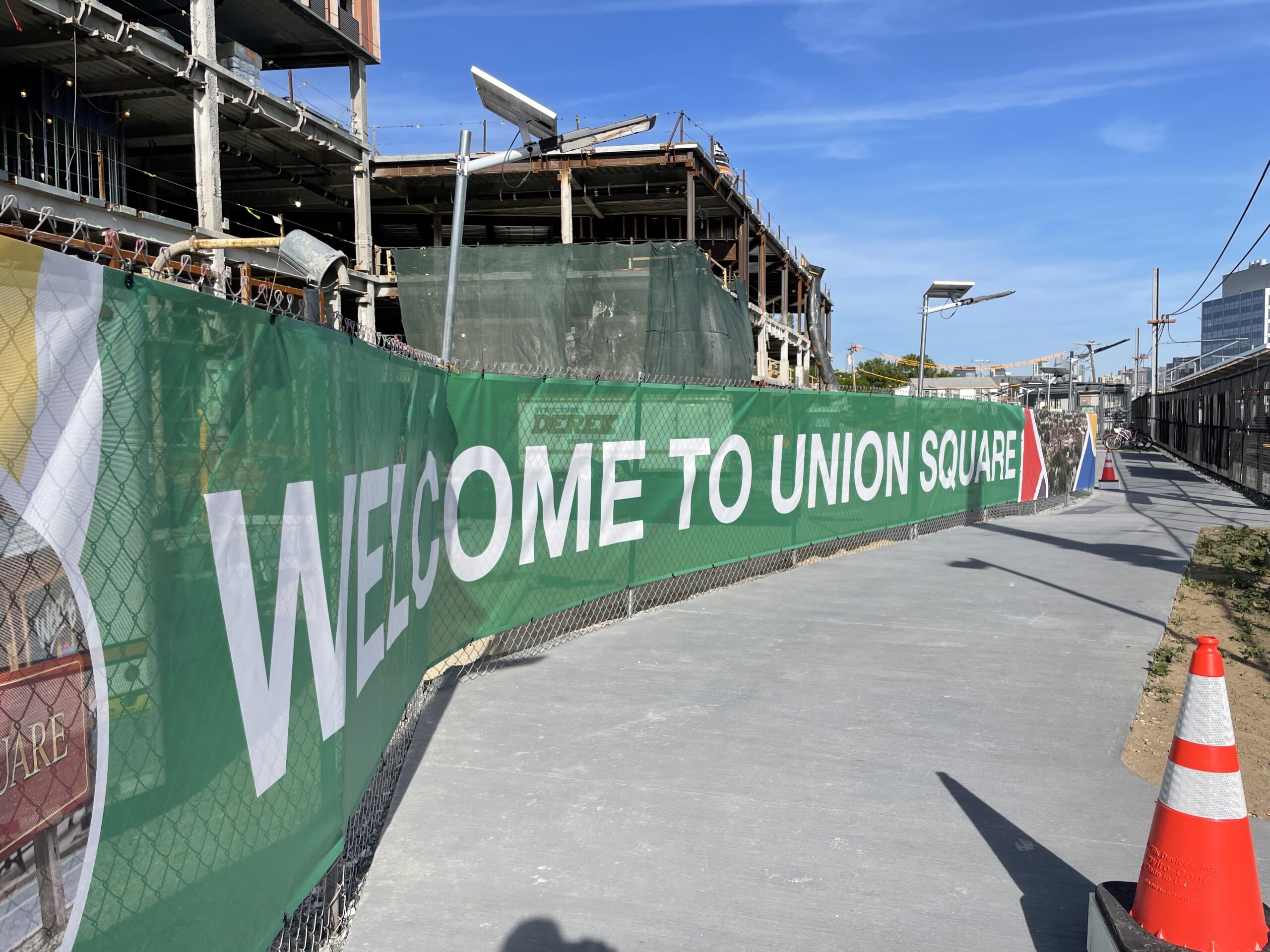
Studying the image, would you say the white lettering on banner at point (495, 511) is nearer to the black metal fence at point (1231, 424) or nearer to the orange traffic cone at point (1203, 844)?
the orange traffic cone at point (1203, 844)

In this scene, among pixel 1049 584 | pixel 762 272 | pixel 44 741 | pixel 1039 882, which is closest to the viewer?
pixel 44 741

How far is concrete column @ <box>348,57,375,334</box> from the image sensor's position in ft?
106

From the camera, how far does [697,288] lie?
23.6m

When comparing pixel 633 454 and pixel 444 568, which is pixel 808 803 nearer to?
pixel 444 568

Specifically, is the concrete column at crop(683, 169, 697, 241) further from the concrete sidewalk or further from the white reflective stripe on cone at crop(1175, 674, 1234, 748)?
the white reflective stripe on cone at crop(1175, 674, 1234, 748)

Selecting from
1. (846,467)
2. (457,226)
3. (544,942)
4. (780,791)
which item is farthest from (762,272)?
(544,942)

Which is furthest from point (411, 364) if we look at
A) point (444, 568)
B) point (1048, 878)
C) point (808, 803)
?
point (1048, 878)

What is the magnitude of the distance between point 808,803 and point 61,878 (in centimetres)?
330

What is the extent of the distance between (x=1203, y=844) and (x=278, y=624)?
3034 millimetres

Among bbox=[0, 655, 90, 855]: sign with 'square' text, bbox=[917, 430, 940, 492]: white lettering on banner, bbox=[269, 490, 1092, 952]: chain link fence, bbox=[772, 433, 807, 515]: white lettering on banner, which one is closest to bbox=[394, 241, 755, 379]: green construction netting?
bbox=[917, 430, 940, 492]: white lettering on banner

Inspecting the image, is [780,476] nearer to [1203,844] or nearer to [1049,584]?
[1049,584]

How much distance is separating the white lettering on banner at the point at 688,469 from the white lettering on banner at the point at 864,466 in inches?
146

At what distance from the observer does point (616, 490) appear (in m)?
8.15

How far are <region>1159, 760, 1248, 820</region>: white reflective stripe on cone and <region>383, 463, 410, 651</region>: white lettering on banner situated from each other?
10.4ft
